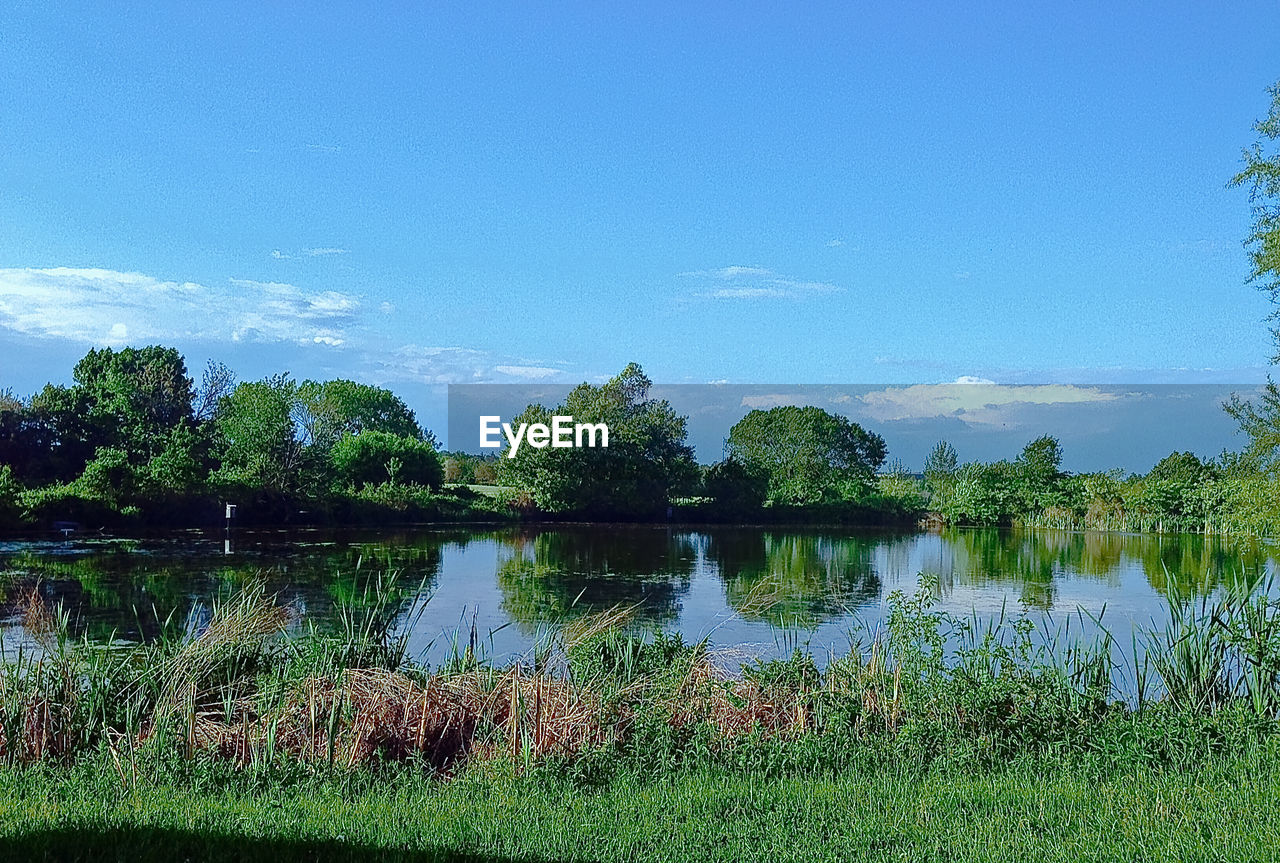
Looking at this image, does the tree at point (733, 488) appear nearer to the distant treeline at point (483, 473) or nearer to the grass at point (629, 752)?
the distant treeline at point (483, 473)

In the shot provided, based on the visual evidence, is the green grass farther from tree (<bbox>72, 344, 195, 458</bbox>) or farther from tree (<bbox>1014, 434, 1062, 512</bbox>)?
tree (<bbox>1014, 434, 1062, 512</bbox>)

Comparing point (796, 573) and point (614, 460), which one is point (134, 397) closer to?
point (614, 460)

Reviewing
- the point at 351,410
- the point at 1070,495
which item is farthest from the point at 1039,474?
the point at 351,410

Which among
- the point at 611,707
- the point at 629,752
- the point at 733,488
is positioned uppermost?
the point at 733,488

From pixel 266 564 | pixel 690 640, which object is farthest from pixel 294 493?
pixel 690 640

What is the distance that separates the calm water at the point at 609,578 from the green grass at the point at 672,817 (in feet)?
9.64

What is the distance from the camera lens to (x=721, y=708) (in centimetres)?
560

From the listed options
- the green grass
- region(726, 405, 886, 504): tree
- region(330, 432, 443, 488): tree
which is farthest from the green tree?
the green grass

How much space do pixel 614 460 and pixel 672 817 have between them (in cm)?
3235

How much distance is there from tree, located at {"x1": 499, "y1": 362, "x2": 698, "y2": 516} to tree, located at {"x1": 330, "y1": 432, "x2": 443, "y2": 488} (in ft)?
10.1

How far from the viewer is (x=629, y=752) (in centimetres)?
509

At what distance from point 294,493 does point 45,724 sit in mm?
25660

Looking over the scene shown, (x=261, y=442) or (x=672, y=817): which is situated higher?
(x=261, y=442)

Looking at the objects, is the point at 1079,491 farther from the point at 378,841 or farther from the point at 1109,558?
the point at 378,841
